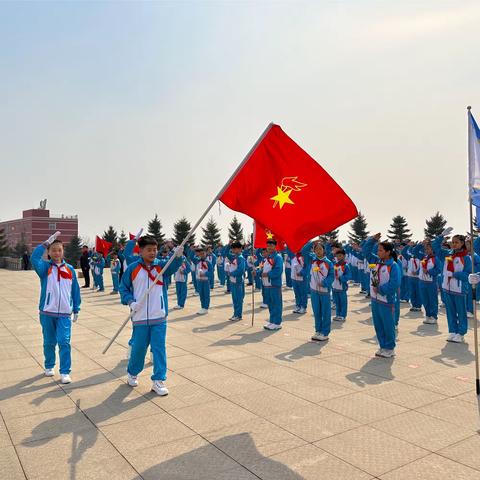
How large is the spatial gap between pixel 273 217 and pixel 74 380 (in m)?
3.76

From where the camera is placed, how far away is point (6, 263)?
47.4 m

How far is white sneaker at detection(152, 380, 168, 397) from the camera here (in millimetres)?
5906

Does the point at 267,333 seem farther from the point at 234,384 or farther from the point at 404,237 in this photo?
the point at 404,237

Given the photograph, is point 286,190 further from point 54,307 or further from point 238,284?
point 238,284

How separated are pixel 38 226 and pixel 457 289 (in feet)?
342

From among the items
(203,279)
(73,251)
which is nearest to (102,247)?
(203,279)

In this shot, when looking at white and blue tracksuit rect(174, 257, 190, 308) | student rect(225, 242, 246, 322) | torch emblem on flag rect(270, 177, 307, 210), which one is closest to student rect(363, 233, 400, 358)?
torch emblem on flag rect(270, 177, 307, 210)

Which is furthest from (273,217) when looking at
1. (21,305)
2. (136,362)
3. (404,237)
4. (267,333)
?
(404,237)

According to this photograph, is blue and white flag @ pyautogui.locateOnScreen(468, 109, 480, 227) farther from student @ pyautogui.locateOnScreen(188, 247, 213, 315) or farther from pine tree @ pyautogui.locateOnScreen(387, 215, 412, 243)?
pine tree @ pyautogui.locateOnScreen(387, 215, 412, 243)

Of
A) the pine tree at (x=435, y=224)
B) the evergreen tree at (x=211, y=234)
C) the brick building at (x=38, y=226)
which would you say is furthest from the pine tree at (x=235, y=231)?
the brick building at (x=38, y=226)

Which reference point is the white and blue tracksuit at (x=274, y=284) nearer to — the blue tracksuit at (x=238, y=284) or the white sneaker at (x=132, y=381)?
the blue tracksuit at (x=238, y=284)

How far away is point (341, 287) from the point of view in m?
11.9

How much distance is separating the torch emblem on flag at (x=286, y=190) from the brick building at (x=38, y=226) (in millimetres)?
100464

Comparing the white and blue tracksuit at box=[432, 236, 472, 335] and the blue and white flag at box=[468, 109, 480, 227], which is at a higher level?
the blue and white flag at box=[468, 109, 480, 227]
